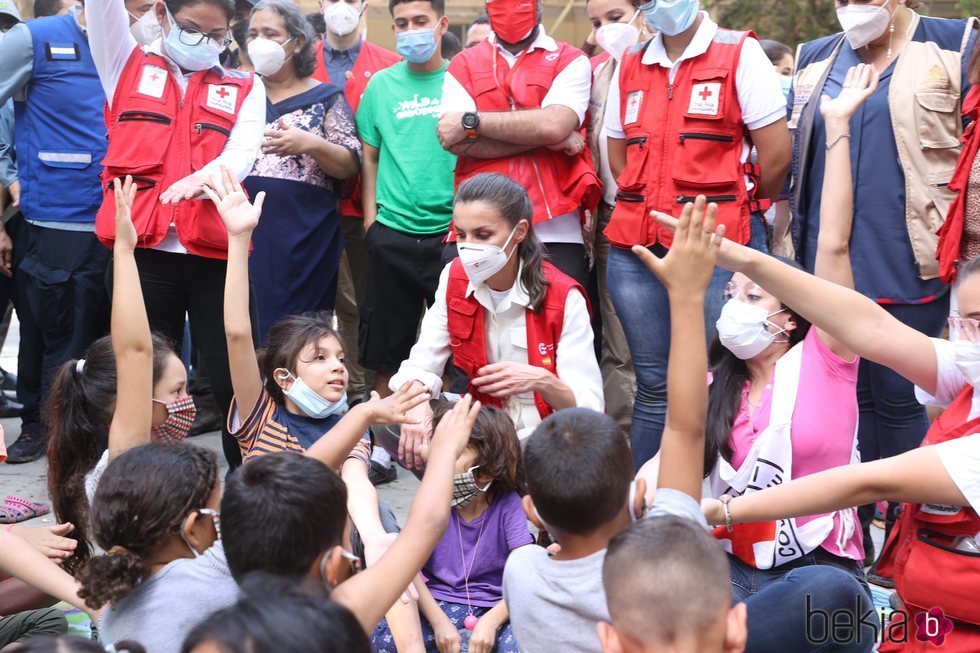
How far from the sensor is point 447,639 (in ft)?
10.3

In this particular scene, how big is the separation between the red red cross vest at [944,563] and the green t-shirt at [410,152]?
2745mm

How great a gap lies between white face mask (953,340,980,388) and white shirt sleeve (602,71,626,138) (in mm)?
1962

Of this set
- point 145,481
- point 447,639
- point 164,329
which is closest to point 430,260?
point 164,329

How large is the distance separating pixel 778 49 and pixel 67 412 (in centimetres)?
463

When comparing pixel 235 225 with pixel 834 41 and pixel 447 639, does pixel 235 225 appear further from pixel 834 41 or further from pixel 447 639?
pixel 834 41

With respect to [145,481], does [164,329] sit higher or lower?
lower

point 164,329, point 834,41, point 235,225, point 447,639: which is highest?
point 834,41

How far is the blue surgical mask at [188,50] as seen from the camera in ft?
13.7

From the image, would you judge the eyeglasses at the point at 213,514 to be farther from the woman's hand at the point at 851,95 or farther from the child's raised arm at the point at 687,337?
the woman's hand at the point at 851,95

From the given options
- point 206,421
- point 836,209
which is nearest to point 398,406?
point 836,209

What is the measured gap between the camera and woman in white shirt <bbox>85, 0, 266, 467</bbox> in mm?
4203

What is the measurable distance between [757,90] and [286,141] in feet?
6.69

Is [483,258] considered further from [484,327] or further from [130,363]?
[130,363]

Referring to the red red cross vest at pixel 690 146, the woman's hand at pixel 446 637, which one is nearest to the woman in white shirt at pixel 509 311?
the red red cross vest at pixel 690 146
